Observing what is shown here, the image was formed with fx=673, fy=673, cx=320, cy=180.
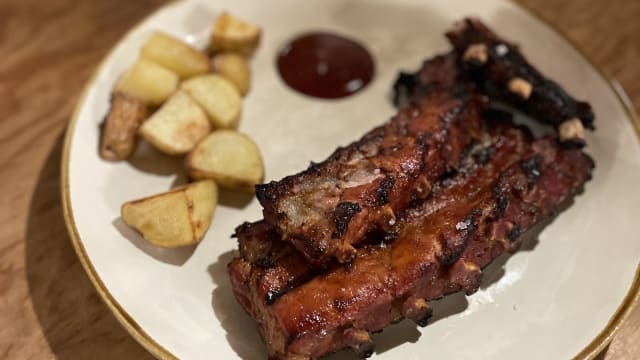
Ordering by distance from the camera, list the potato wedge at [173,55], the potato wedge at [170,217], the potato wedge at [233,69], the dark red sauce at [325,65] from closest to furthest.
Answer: the potato wedge at [170,217]
the potato wedge at [173,55]
the potato wedge at [233,69]
the dark red sauce at [325,65]

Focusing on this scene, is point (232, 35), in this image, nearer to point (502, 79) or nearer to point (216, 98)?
point (216, 98)

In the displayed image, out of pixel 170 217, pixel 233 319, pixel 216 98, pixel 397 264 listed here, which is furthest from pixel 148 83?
pixel 397 264

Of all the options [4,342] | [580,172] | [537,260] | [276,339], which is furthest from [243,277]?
[580,172]

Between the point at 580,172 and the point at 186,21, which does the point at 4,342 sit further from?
the point at 580,172

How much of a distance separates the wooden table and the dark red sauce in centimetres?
99

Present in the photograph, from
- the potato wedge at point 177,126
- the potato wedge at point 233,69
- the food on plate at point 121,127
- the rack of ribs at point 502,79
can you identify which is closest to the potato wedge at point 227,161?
the potato wedge at point 177,126

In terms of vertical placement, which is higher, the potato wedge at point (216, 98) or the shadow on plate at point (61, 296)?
the potato wedge at point (216, 98)

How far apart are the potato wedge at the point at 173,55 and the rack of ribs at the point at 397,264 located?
3.44 feet

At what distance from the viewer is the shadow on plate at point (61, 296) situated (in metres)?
2.59

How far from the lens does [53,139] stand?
3262mm

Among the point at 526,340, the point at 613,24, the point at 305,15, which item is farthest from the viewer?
the point at 613,24

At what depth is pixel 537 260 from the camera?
9.04 feet

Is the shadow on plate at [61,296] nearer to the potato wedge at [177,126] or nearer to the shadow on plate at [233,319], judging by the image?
the shadow on plate at [233,319]

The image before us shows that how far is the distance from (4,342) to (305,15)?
2199mm
